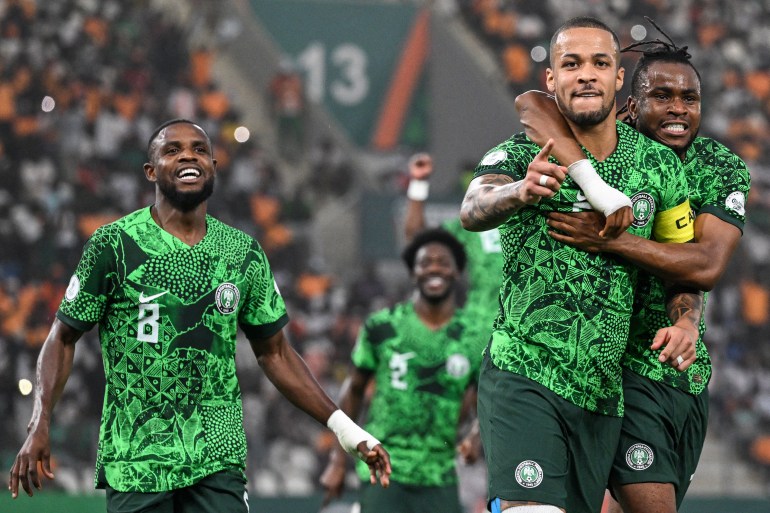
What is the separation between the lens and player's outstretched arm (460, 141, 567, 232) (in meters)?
4.38

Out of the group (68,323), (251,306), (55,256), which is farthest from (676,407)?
(55,256)

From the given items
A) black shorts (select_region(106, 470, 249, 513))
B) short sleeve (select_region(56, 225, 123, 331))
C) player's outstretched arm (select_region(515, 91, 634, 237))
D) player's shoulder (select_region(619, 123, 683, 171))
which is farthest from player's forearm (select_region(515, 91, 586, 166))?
black shorts (select_region(106, 470, 249, 513))

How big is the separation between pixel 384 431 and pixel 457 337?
82 cm

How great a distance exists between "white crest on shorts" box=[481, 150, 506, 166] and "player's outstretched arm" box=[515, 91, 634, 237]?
167 mm

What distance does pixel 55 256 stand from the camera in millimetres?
15617

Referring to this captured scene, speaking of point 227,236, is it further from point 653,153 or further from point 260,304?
point 653,153

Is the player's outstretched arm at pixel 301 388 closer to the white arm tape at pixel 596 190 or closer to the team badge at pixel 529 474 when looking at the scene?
the team badge at pixel 529 474

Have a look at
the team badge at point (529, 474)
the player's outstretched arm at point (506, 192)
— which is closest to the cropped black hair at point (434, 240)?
the player's outstretched arm at point (506, 192)

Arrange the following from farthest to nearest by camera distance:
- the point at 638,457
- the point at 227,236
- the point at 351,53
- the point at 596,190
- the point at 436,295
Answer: the point at 351,53, the point at 436,295, the point at 227,236, the point at 638,457, the point at 596,190

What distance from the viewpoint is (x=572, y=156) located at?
4.97 metres

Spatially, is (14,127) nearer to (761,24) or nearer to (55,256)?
(55,256)

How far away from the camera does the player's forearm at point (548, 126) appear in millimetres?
4980

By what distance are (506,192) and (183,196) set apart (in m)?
1.75

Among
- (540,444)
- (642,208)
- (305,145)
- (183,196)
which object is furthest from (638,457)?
(305,145)
